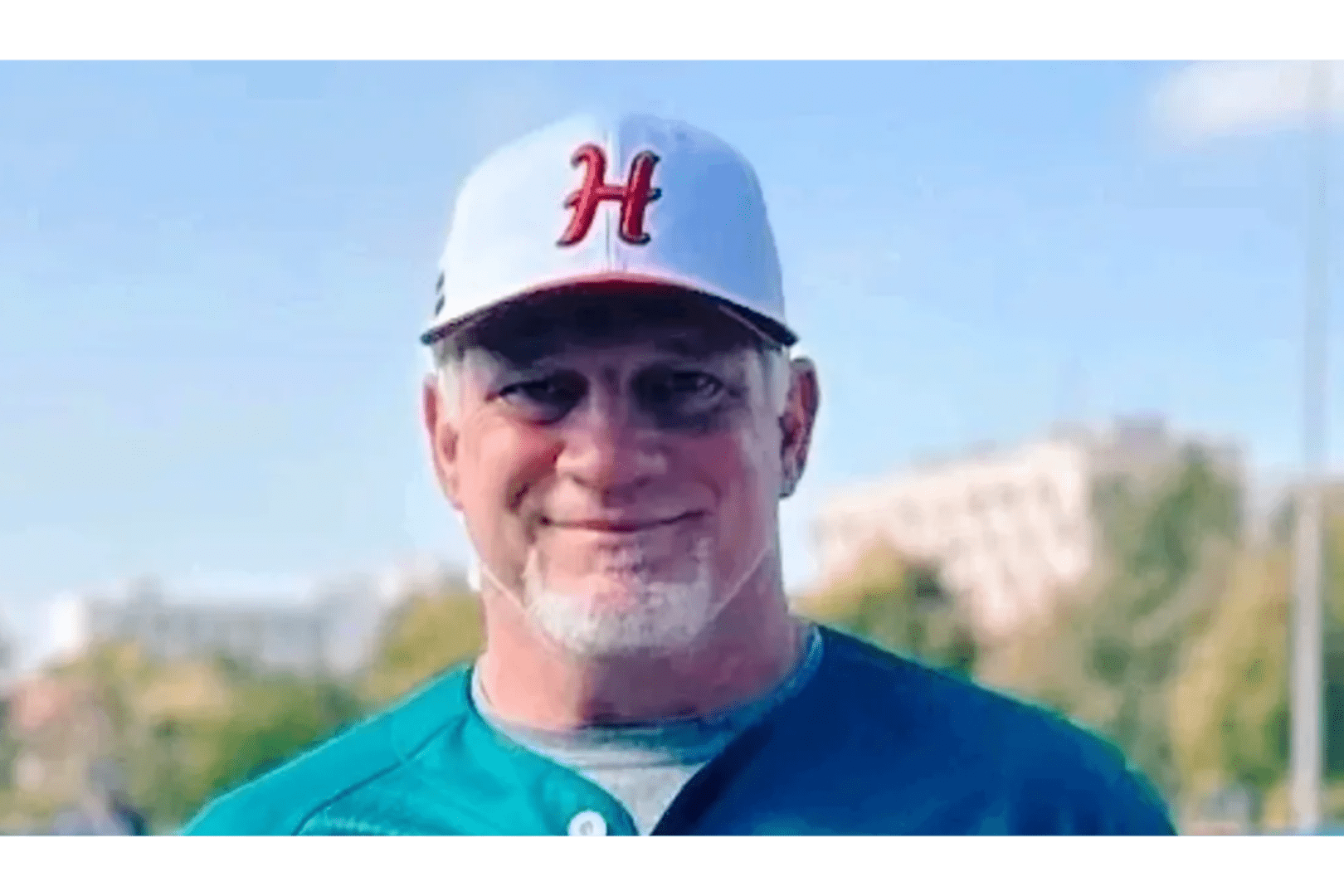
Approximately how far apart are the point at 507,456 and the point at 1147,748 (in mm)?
1075

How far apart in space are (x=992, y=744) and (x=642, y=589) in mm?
574

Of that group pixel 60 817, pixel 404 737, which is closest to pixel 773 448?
pixel 404 737

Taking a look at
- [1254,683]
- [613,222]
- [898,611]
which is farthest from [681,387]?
[1254,683]

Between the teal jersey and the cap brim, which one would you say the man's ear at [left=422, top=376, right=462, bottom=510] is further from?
the teal jersey

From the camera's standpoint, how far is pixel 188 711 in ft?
16.4

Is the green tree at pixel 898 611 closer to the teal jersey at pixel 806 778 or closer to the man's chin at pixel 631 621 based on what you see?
the teal jersey at pixel 806 778

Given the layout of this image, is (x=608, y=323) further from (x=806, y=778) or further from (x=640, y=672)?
(x=806, y=778)

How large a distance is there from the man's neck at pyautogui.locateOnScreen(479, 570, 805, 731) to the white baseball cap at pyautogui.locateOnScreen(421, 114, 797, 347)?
0.42 meters

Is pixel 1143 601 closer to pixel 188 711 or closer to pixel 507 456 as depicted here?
pixel 507 456

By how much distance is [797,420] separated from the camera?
4.91 metres

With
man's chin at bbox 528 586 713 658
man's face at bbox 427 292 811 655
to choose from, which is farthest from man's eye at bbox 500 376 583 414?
man's chin at bbox 528 586 713 658

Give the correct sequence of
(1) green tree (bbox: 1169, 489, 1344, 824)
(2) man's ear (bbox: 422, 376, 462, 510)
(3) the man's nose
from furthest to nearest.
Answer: (1) green tree (bbox: 1169, 489, 1344, 824), (2) man's ear (bbox: 422, 376, 462, 510), (3) the man's nose

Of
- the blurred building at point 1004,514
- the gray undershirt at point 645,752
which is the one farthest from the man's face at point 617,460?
the blurred building at point 1004,514

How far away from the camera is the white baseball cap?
15.6 feet
